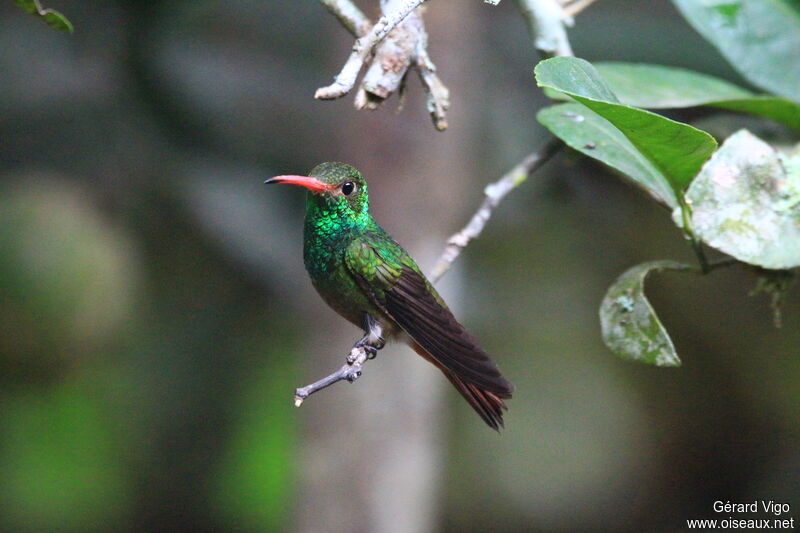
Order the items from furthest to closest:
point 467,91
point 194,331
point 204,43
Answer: point 194,331 < point 204,43 < point 467,91

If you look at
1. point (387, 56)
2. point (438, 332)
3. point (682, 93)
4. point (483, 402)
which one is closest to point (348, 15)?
point (387, 56)

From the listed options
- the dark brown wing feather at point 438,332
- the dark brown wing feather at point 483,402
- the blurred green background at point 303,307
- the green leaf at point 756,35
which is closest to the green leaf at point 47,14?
the dark brown wing feather at point 438,332

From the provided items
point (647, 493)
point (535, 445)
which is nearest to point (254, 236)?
point (535, 445)

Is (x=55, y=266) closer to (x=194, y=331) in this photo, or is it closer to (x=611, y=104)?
(x=194, y=331)

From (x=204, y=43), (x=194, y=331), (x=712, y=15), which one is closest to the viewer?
(x=712, y=15)

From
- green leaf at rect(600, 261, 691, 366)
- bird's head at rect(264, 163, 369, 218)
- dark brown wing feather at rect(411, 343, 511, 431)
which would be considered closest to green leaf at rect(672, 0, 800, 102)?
green leaf at rect(600, 261, 691, 366)

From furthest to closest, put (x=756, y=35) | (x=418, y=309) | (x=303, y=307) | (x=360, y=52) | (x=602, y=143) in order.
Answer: (x=303, y=307)
(x=756, y=35)
(x=602, y=143)
(x=418, y=309)
(x=360, y=52)

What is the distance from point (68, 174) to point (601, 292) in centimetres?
283

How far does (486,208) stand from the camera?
191 centimetres

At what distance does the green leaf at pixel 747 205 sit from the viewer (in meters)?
1.70

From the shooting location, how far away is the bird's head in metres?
1.53

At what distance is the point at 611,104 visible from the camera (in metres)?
1.36

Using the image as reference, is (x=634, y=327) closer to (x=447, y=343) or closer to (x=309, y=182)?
(x=447, y=343)

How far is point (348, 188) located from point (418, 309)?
0.82 feet
